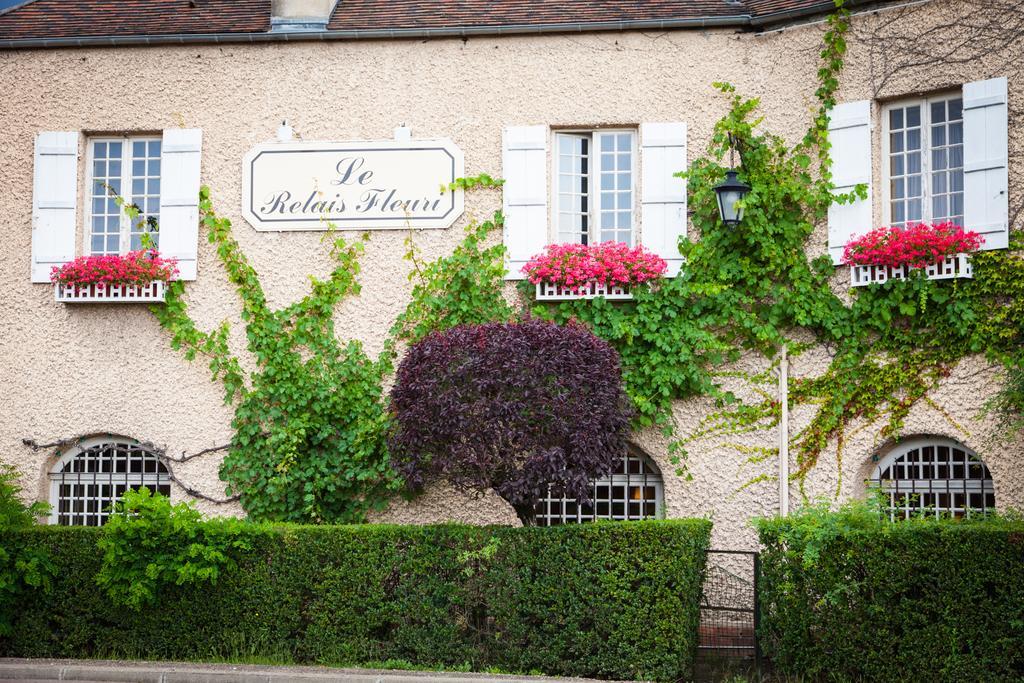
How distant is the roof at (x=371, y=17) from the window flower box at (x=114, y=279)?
236 cm

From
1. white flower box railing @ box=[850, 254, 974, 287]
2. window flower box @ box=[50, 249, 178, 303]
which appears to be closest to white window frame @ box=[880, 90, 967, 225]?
white flower box railing @ box=[850, 254, 974, 287]

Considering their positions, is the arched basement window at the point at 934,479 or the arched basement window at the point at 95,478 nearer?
the arched basement window at the point at 934,479

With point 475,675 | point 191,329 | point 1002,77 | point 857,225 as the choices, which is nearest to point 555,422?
point 475,675

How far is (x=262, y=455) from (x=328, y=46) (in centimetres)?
426

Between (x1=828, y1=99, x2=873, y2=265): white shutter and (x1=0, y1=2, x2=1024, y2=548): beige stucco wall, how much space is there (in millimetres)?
366

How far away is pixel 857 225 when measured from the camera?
11117mm

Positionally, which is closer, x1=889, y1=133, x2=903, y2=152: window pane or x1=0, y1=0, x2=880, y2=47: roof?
x1=889, y1=133, x2=903, y2=152: window pane

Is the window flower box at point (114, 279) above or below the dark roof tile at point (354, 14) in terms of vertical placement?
below

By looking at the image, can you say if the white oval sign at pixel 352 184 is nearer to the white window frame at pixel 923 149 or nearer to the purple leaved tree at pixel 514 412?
the purple leaved tree at pixel 514 412

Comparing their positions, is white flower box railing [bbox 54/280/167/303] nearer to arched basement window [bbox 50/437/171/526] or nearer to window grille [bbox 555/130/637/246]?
arched basement window [bbox 50/437/171/526]

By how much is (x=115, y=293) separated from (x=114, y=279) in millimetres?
155

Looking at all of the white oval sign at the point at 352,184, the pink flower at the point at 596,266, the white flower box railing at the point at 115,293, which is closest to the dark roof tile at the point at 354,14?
the white oval sign at the point at 352,184

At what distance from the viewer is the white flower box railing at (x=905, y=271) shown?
34.3 feet

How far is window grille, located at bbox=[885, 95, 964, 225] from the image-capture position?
11000mm
